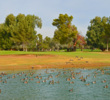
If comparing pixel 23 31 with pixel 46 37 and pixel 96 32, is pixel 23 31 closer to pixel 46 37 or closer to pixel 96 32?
pixel 46 37

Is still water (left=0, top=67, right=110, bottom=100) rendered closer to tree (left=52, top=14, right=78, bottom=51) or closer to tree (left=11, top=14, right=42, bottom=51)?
tree (left=52, top=14, right=78, bottom=51)

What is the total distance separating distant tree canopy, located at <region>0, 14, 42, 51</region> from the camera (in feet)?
326

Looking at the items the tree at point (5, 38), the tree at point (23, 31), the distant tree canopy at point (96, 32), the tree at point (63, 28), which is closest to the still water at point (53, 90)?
the tree at point (63, 28)

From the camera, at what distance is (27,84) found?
29.0m

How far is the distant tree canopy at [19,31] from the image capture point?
99438 millimetres

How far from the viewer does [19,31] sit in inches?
3937

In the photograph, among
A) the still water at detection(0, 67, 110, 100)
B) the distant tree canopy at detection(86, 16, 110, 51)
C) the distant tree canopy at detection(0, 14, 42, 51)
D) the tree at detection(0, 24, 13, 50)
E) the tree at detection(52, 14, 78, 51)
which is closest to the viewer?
the still water at detection(0, 67, 110, 100)

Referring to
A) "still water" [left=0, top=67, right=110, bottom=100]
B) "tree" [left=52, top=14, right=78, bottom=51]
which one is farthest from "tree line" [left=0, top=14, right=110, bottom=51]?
"still water" [left=0, top=67, right=110, bottom=100]

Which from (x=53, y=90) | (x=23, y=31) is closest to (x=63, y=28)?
(x=23, y=31)

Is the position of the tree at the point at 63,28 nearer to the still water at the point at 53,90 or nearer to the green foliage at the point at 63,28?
the green foliage at the point at 63,28

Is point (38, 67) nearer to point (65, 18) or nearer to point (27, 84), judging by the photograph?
point (27, 84)

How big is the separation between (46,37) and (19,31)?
29686 millimetres

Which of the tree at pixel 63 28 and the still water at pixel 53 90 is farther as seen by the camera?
the tree at pixel 63 28

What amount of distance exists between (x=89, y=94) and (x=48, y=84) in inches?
276
